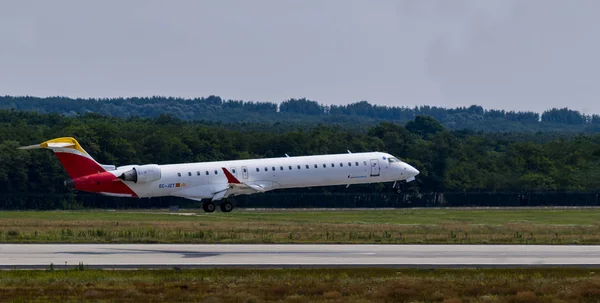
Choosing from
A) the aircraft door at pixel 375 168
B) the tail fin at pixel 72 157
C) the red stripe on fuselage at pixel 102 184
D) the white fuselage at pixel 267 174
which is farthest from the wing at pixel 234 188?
the tail fin at pixel 72 157

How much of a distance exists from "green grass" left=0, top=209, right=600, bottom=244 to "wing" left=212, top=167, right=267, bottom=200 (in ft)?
6.53

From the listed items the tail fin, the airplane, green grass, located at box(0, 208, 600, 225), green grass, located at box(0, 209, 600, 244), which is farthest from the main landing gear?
green grass, located at box(0, 208, 600, 225)

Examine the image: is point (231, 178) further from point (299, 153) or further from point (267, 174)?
point (299, 153)

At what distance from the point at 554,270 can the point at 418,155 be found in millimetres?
88353

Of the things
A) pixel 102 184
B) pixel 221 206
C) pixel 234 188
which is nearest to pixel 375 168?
pixel 234 188

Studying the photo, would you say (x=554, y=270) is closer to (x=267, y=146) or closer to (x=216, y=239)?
(x=216, y=239)

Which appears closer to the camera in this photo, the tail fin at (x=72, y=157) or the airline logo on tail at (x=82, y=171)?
the tail fin at (x=72, y=157)

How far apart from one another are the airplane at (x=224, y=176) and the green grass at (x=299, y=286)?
2802 cm

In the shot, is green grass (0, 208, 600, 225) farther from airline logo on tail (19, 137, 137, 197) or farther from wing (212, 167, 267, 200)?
airline logo on tail (19, 137, 137, 197)

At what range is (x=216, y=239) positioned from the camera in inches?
2482

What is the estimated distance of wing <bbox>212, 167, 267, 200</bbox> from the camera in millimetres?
73875

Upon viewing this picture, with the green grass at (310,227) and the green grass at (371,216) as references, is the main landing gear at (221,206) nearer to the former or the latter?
the green grass at (310,227)

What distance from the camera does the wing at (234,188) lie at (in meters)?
73.9

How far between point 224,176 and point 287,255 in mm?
22169
